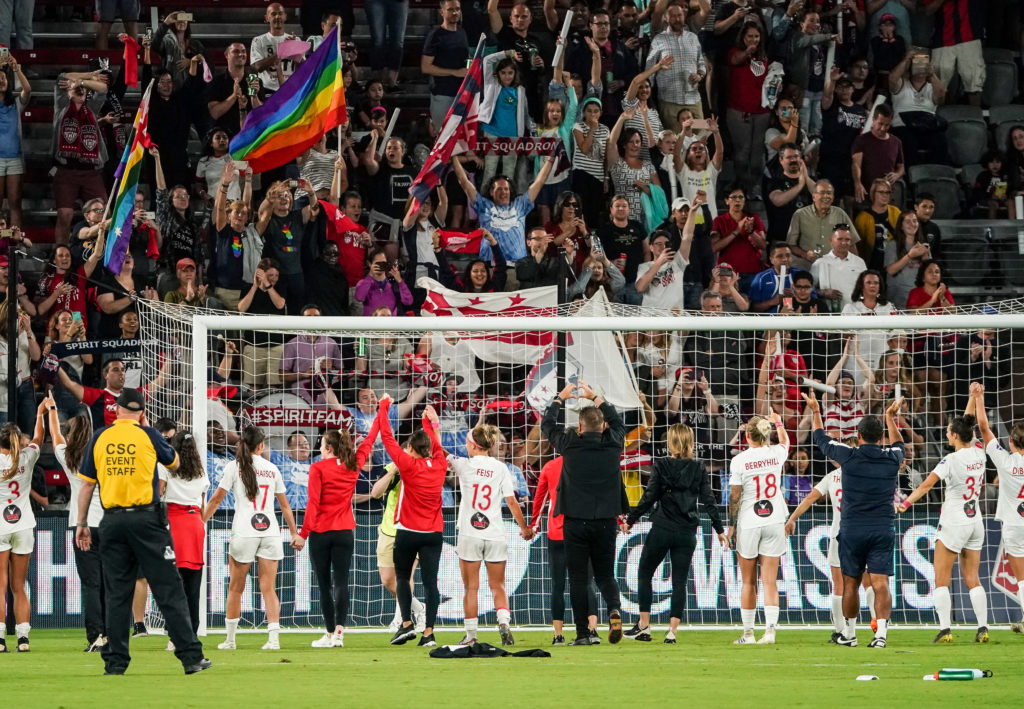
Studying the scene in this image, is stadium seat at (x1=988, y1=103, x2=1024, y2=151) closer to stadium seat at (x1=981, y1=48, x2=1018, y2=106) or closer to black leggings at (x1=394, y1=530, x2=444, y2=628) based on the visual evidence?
stadium seat at (x1=981, y1=48, x2=1018, y2=106)

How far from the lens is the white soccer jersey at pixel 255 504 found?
44.0ft

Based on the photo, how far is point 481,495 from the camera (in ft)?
44.4

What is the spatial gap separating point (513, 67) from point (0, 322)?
25.6ft

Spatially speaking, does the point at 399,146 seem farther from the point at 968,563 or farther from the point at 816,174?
the point at 968,563

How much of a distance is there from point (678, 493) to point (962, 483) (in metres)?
2.71

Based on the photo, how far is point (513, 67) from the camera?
20328 mm

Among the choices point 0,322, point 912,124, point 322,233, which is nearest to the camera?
point 0,322

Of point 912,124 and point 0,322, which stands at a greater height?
point 912,124

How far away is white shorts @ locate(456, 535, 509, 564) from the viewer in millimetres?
13484

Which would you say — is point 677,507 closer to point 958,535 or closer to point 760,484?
point 760,484

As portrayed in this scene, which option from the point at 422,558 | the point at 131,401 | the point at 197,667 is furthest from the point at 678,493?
the point at 131,401

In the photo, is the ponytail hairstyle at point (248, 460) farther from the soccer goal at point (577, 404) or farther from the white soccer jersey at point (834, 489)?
Result: the white soccer jersey at point (834, 489)

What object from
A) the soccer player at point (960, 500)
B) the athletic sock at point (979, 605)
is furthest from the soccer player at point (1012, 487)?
the athletic sock at point (979, 605)

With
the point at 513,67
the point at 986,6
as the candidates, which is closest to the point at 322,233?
the point at 513,67
